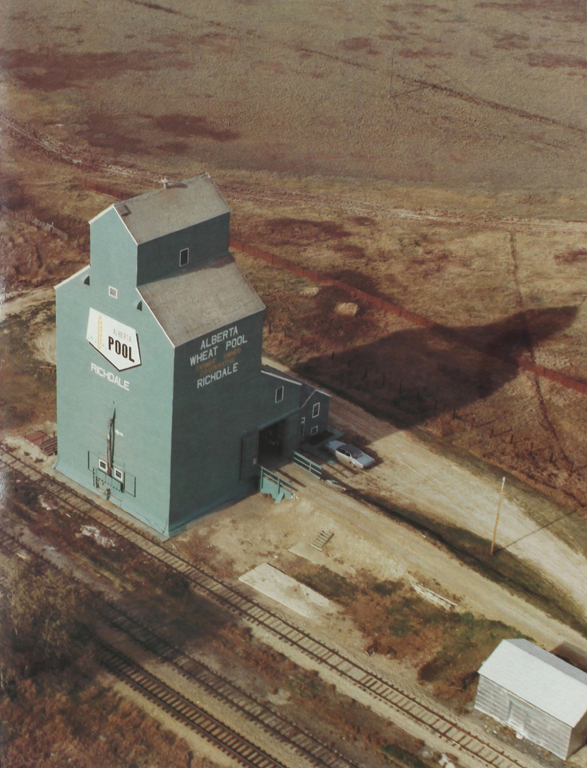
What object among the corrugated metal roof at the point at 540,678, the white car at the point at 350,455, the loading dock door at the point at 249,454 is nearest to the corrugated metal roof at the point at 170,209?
the loading dock door at the point at 249,454

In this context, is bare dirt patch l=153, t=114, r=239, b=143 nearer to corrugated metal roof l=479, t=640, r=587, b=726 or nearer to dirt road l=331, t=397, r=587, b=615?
dirt road l=331, t=397, r=587, b=615

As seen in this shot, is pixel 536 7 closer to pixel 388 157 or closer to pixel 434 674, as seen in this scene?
pixel 388 157

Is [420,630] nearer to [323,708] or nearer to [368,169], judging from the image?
[323,708]

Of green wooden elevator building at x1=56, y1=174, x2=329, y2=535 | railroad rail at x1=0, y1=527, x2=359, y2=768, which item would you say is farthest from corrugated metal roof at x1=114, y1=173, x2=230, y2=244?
railroad rail at x1=0, y1=527, x2=359, y2=768

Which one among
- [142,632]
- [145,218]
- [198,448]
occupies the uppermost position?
[145,218]

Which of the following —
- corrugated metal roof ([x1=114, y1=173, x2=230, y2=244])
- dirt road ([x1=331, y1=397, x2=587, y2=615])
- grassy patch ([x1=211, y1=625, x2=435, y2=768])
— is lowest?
grassy patch ([x1=211, y1=625, x2=435, y2=768])

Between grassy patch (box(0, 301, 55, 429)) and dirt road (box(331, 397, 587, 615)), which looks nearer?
dirt road (box(331, 397, 587, 615))

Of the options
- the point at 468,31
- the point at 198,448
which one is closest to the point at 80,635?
the point at 198,448
